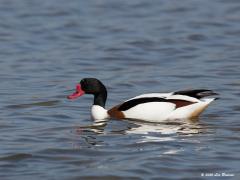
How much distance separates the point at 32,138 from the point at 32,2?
46.3ft

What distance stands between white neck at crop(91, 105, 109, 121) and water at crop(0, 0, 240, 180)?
143 mm

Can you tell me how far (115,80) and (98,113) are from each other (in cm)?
312

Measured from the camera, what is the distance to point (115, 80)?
55.2ft

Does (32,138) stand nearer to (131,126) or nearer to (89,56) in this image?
(131,126)

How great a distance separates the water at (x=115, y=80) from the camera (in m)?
10.9

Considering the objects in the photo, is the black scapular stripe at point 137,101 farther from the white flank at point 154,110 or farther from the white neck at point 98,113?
the white neck at point 98,113

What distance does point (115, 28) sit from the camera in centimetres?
2230

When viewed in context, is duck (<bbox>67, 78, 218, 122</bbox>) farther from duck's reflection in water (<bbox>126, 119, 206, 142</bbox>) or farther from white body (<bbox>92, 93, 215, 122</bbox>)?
duck's reflection in water (<bbox>126, 119, 206, 142</bbox>)

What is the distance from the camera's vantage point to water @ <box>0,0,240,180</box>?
35.7 ft

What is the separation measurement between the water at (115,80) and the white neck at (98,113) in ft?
0.47

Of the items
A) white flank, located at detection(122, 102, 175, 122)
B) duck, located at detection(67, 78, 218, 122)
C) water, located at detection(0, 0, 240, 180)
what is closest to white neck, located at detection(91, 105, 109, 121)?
duck, located at detection(67, 78, 218, 122)

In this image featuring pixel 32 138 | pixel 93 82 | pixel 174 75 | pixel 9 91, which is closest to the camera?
pixel 32 138

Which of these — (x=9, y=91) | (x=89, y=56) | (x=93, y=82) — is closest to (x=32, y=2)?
(x=89, y=56)

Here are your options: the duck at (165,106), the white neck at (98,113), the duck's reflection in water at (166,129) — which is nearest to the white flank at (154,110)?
the duck at (165,106)
